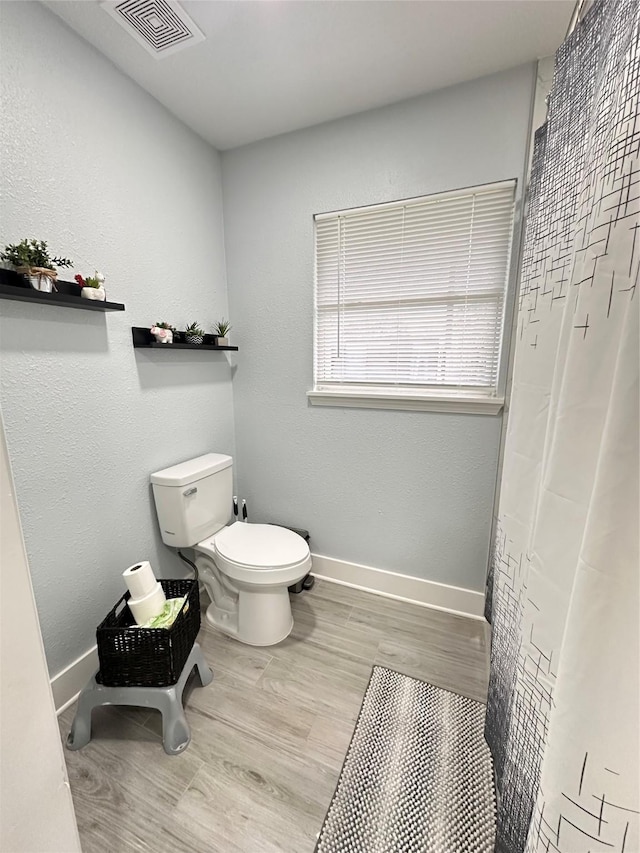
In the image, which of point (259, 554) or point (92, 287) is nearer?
point (92, 287)

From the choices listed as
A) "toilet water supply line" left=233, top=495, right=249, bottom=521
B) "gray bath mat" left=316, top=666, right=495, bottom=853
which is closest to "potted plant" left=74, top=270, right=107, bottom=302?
"toilet water supply line" left=233, top=495, right=249, bottom=521

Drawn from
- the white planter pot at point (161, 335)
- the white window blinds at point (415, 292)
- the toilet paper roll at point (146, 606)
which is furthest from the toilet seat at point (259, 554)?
the white planter pot at point (161, 335)

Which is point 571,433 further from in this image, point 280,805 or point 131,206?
point 131,206

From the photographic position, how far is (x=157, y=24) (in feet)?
3.58

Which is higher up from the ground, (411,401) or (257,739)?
(411,401)

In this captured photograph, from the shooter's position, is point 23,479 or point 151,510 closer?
point 23,479

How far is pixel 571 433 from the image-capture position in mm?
502

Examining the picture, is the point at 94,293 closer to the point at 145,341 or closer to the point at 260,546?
the point at 145,341

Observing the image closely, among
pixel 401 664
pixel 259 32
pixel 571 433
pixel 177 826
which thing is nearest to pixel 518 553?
pixel 571 433

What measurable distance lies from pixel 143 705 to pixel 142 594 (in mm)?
347

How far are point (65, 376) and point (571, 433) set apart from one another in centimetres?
147

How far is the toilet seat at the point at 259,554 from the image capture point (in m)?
1.39

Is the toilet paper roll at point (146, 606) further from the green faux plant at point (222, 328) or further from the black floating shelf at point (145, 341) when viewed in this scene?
the green faux plant at point (222, 328)

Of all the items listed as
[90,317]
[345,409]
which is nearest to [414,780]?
[345,409]
